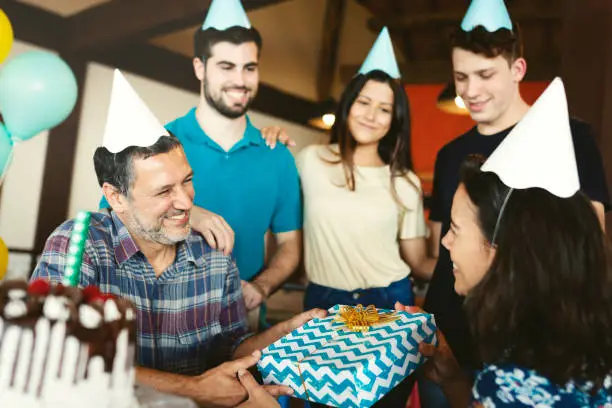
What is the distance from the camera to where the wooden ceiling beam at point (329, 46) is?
7.35ft

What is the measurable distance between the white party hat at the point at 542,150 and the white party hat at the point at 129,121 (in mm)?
758

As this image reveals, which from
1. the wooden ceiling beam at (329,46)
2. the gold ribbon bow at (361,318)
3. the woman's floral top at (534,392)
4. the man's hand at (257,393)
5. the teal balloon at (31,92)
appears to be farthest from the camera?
the wooden ceiling beam at (329,46)

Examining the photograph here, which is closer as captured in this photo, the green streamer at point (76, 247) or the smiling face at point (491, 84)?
the green streamer at point (76, 247)

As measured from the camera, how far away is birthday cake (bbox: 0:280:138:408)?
0.71 meters

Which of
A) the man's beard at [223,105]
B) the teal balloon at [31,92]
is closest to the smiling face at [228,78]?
the man's beard at [223,105]

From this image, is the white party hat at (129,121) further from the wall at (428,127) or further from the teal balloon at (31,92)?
the wall at (428,127)

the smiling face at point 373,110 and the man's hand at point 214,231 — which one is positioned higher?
the smiling face at point 373,110

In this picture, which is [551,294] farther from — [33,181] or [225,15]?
[33,181]

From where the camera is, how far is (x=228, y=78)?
1.87 meters

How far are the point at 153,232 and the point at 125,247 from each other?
0.24 feet

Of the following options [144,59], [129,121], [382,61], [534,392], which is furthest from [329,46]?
[534,392]

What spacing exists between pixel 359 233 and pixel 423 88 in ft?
2.10

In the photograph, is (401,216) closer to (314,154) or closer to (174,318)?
(314,154)

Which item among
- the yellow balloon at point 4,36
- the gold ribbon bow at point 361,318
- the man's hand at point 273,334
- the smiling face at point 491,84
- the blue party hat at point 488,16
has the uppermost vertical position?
the blue party hat at point 488,16
